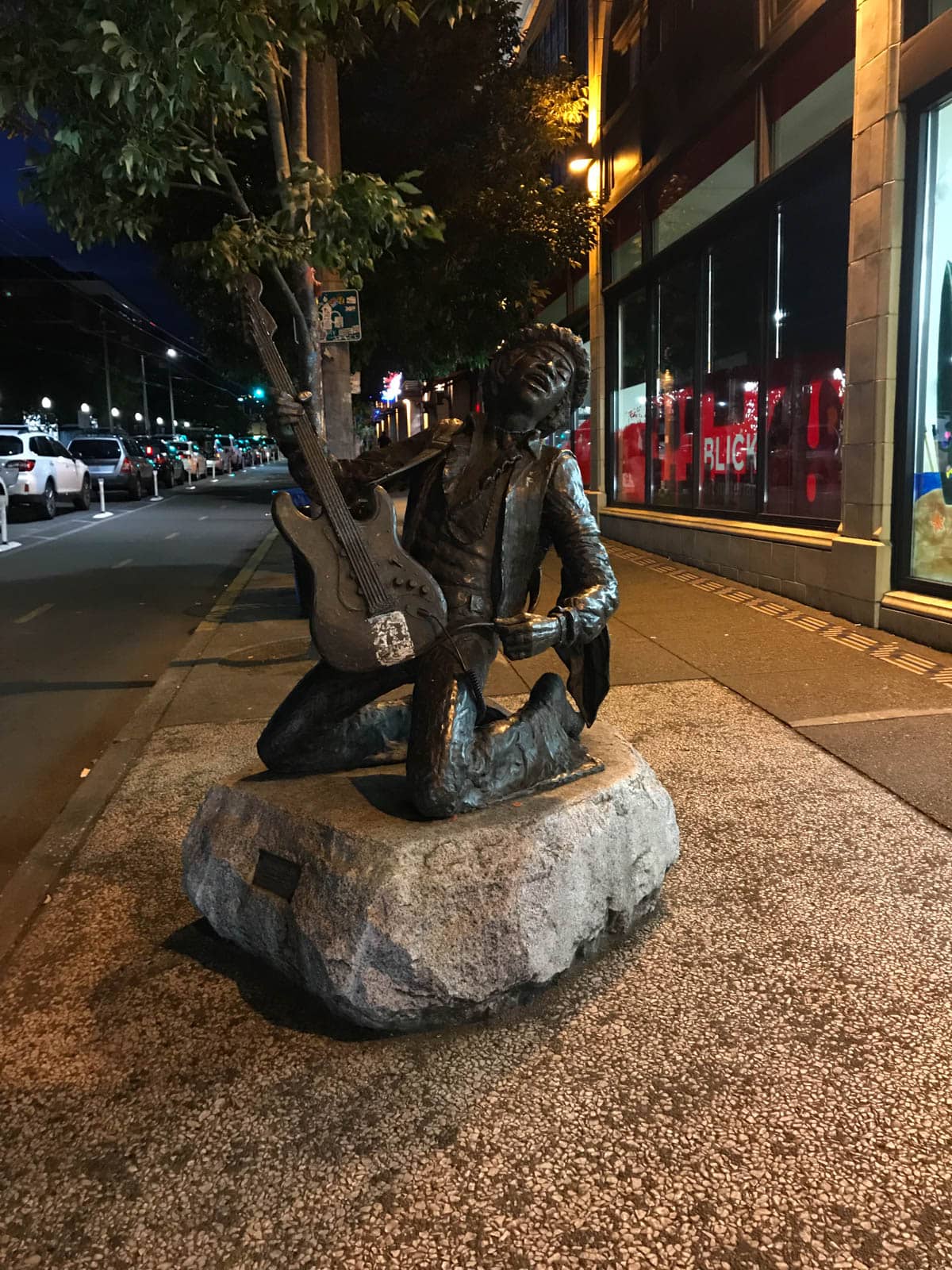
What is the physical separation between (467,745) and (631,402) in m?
12.2

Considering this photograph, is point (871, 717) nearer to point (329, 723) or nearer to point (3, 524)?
point (329, 723)

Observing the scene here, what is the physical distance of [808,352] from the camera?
9.13m

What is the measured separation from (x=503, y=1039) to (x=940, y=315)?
260 inches

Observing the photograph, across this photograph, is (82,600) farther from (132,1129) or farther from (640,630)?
(132,1129)

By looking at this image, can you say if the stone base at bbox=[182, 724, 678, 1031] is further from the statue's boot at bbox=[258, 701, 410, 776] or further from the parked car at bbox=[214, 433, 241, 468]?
the parked car at bbox=[214, 433, 241, 468]

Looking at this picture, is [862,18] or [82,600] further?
[82,600]

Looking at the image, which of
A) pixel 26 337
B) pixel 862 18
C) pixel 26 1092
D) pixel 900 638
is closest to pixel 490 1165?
pixel 26 1092

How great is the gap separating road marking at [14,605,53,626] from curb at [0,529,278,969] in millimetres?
2538

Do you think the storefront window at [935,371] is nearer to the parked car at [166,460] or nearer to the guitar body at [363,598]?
the guitar body at [363,598]

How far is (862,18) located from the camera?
7.50 metres

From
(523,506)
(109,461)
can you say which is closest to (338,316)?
(523,506)

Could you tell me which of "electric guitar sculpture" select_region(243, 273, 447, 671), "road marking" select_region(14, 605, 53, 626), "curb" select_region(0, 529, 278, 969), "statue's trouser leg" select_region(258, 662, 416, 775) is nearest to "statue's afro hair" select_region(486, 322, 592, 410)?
"electric guitar sculpture" select_region(243, 273, 447, 671)

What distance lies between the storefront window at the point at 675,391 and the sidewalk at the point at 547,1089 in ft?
28.3

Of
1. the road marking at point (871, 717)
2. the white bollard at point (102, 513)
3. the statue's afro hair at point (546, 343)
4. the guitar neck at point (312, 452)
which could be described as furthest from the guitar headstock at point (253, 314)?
the white bollard at point (102, 513)
